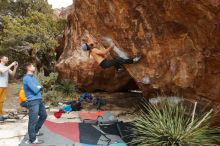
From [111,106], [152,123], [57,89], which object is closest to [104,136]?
[152,123]

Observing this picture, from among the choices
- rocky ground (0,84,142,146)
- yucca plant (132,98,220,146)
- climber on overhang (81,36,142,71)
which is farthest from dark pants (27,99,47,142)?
climber on overhang (81,36,142,71)

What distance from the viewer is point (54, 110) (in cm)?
1264

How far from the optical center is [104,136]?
8.61 metres

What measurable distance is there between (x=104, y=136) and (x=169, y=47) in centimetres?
267

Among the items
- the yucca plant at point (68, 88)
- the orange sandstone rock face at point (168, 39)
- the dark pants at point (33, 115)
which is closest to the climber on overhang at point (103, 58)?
the orange sandstone rock face at point (168, 39)

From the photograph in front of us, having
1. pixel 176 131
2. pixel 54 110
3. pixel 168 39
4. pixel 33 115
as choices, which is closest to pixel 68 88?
pixel 54 110

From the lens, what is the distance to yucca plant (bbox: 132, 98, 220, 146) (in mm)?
7266

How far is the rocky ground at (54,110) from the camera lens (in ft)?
29.1

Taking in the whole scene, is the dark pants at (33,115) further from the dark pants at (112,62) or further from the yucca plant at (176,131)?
the dark pants at (112,62)

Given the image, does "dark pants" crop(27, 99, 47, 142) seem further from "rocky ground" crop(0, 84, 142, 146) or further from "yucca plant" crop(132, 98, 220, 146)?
"yucca plant" crop(132, 98, 220, 146)

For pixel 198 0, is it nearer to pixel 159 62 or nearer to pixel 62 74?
pixel 159 62

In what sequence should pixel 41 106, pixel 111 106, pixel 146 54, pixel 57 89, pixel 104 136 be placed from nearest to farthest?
pixel 41 106 → pixel 104 136 → pixel 146 54 → pixel 111 106 → pixel 57 89

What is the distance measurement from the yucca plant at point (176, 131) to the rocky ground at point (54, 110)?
2994mm

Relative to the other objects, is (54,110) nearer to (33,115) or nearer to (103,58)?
(103,58)
